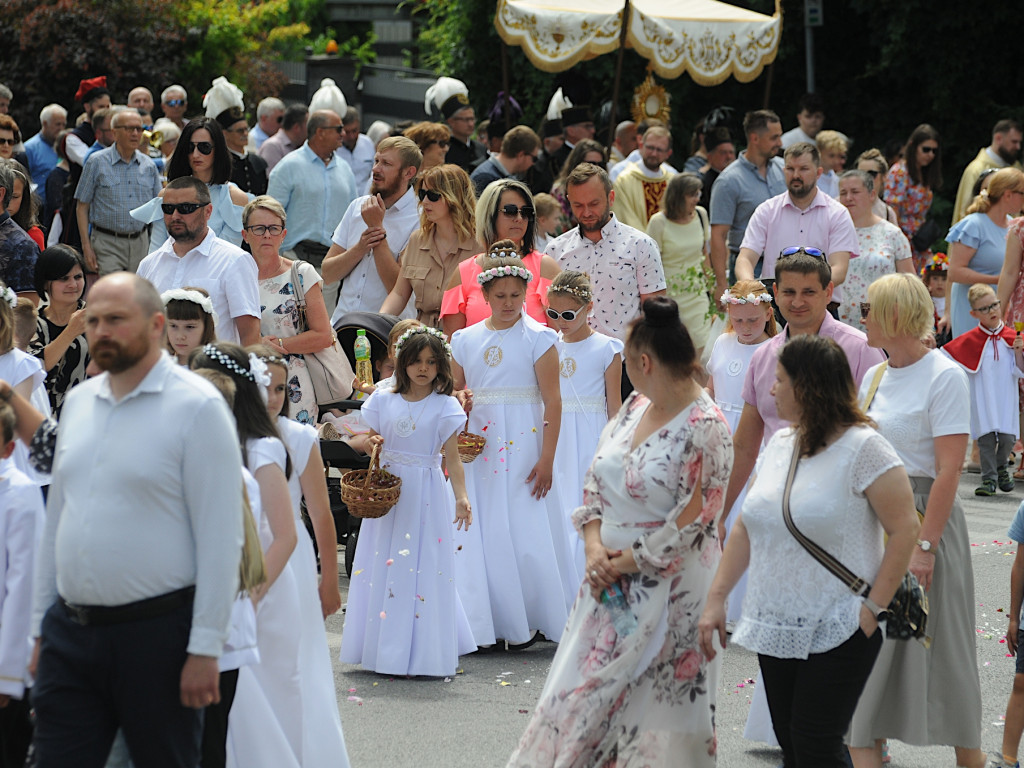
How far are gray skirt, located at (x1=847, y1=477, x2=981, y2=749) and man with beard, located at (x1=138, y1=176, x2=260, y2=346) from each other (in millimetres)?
3461

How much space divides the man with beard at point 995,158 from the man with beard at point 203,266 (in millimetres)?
9150

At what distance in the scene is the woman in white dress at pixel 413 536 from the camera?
21.8ft

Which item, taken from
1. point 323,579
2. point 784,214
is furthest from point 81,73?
point 323,579

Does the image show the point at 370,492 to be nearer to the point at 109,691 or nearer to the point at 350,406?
the point at 350,406

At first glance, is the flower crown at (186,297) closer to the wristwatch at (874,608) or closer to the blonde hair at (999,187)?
the wristwatch at (874,608)

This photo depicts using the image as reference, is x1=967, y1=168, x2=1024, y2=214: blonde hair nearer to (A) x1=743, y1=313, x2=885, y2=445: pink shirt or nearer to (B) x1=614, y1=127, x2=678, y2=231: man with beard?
(B) x1=614, y1=127, x2=678, y2=231: man with beard

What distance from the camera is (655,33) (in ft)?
50.2

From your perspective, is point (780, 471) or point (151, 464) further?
point (780, 471)

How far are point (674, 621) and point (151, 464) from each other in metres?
1.93

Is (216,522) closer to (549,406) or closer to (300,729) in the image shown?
(300,729)

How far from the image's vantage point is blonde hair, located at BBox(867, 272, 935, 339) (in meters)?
5.12


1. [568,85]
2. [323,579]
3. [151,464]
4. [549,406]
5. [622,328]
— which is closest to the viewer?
[151,464]

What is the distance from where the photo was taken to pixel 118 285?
376 centimetres

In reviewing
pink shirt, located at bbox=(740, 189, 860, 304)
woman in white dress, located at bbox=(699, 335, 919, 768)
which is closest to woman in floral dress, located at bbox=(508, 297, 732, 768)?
woman in white dress, located at bbox=(699, 335, 919, 768)
